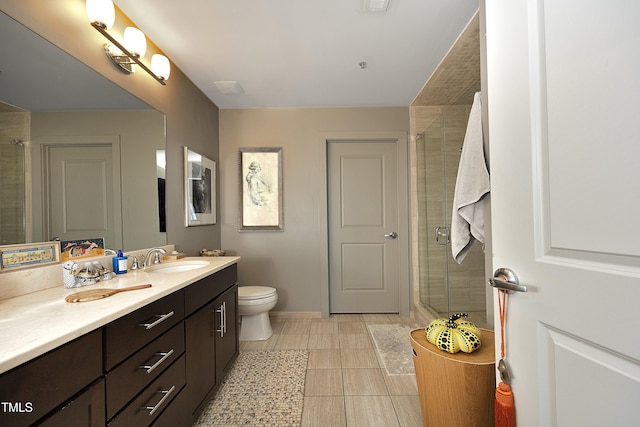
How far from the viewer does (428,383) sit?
123cm

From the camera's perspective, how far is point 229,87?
250cm

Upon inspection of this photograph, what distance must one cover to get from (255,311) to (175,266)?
0.88m

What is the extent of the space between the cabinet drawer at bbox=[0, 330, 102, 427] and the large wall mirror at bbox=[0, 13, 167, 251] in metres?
0.70

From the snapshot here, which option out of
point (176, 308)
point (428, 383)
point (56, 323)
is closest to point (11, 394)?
point (56, 323)

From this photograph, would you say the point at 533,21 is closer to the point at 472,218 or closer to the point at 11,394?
the point at 472,218

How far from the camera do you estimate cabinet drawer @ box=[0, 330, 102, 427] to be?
59cm

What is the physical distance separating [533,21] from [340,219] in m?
2.50

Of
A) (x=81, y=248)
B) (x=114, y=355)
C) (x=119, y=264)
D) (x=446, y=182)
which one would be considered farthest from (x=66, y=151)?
(x=446, y=182)

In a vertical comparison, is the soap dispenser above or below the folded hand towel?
below

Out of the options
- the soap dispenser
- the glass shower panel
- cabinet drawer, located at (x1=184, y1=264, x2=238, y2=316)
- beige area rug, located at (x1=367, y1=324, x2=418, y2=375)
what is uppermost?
the glass shower panel

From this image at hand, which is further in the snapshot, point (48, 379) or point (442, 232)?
point (442, 232)

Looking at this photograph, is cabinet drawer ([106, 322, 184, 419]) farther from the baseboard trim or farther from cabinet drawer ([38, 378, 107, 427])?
the baseboard trim

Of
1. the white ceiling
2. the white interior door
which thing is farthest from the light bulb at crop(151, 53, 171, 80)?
the white interior door

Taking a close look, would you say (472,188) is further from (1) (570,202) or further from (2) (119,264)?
(2) (119,264)
